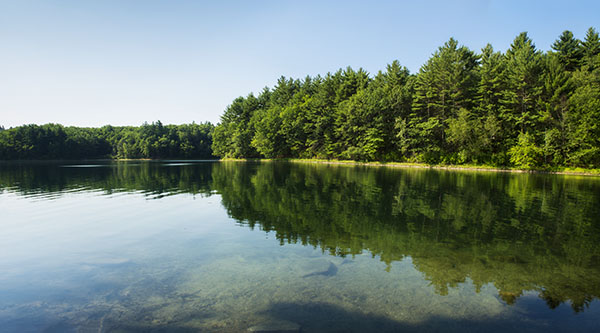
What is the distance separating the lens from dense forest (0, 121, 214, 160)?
11781 cm

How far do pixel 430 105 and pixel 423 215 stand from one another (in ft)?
171

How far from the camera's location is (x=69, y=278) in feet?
26.2

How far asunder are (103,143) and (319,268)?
170 metres

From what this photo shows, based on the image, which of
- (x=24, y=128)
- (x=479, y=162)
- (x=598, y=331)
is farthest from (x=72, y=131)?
(x=598, y=331)

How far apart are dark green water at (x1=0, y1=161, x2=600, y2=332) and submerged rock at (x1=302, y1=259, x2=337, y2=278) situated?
68mm

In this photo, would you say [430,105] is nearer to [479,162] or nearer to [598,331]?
[479,162]

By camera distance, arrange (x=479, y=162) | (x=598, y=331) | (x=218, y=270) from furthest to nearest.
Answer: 1. (x=479, y=162)
2. (x=218, y=270)
3. (x=598, y=331)

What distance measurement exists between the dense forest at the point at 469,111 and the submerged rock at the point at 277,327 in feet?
172

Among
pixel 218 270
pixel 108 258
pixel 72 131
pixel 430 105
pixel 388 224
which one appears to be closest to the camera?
pixel 218 270

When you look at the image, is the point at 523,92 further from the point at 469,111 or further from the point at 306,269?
the point at 306,269

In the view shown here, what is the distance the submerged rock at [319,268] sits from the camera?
8.02 metres

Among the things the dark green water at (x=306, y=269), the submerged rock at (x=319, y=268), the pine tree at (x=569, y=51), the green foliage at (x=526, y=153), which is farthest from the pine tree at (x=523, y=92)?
the submerged rock at (x=319, y=268)

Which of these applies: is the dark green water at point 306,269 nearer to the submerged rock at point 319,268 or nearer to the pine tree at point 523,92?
Answer: the submerged rock at point 319,268

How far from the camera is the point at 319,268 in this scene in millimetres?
8367
